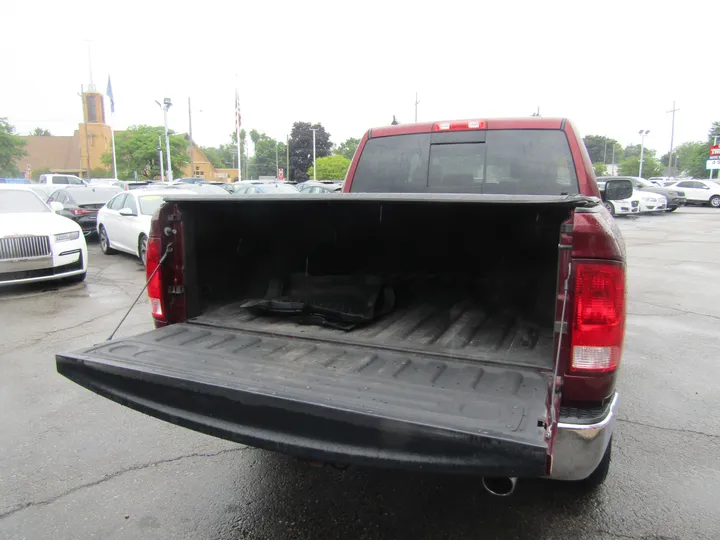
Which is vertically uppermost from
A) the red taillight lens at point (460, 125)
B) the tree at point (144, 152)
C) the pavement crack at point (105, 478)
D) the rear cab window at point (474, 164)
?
the tree at point (144, 152)

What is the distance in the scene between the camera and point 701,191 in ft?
106

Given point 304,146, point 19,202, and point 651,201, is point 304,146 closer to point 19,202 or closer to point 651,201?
point 651,201

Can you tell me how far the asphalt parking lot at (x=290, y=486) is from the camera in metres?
2.61

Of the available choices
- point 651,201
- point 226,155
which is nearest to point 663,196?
point 651,201

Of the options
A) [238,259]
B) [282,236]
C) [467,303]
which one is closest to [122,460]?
[238,259]

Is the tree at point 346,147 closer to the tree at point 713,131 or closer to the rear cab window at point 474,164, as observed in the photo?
the tree at point 713,131

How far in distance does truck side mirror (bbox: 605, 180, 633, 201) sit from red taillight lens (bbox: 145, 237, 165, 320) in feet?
14.0

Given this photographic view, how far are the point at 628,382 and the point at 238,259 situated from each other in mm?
3699

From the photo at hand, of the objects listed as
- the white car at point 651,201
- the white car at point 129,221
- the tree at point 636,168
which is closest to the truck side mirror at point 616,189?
the white car at point 129,221

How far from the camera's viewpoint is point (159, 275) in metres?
3.08

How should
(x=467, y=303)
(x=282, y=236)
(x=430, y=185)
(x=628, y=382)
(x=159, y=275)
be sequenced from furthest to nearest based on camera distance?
(x=628, y=382)
(x=430, y=185)
(x=282, y=236)
(x=467, y=303)
(x=159, y=275)

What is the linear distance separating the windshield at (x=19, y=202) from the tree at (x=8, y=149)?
238 feet

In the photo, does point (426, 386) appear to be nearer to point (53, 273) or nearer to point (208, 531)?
point (208, 531)

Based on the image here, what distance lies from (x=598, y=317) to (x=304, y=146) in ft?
298
